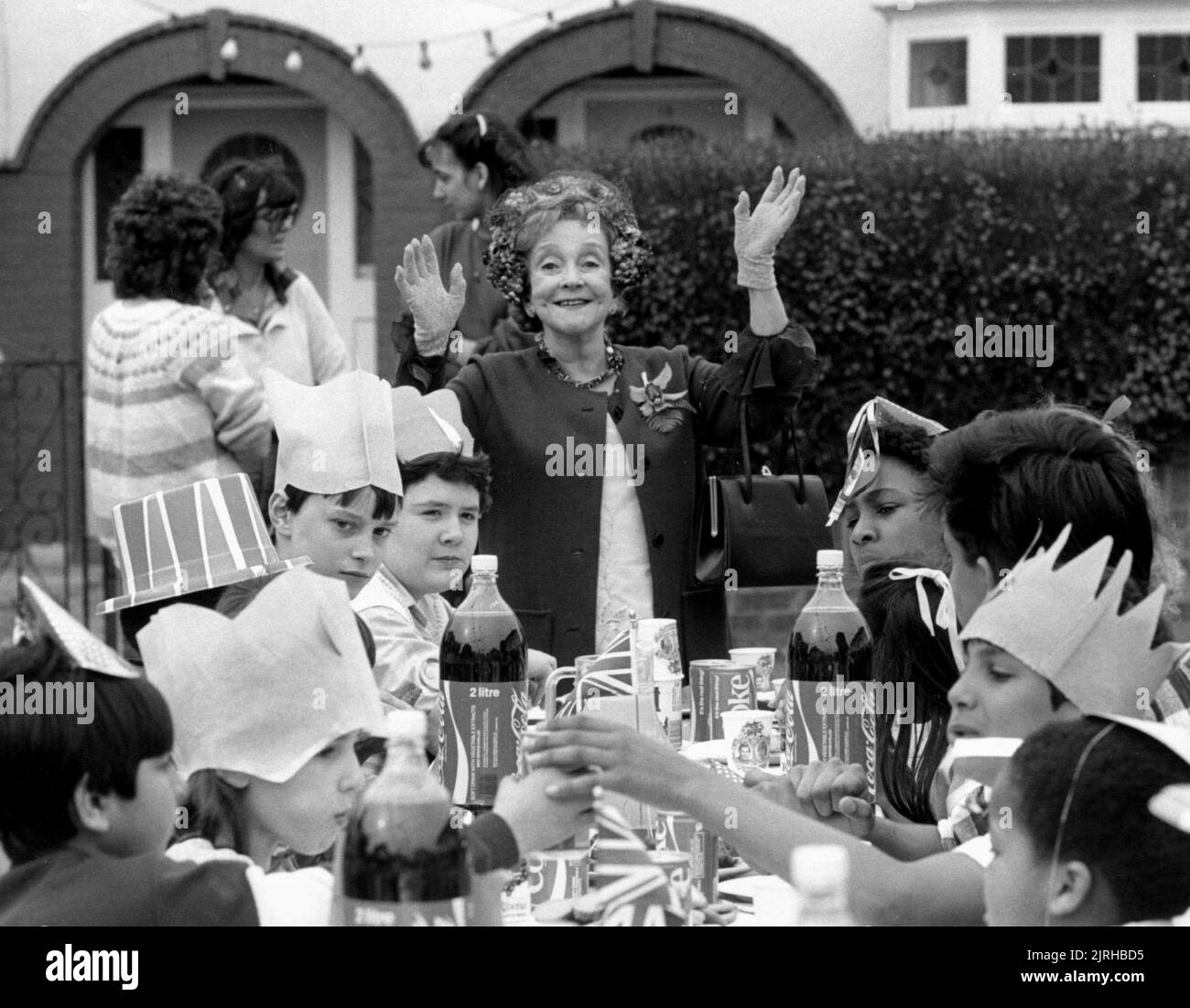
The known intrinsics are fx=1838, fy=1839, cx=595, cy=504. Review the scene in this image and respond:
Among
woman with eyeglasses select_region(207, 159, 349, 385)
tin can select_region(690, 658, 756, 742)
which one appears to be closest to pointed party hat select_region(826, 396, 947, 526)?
tin can select_region(690, 658, 756, 742)

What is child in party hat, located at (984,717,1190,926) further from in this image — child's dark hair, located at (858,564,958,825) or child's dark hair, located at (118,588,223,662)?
child's dark hair, located at (118,588,223,662)

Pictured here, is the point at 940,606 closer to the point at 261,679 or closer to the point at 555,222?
the point at 261,679

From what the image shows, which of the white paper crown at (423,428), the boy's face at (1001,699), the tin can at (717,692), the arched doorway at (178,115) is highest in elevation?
the arched doorway at (178,115)

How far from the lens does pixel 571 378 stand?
4469 mm

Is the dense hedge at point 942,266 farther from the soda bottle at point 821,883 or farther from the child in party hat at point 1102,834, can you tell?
the soda bottle at point 821,883

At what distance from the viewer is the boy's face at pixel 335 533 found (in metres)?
3.71

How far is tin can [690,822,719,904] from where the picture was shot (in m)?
2.67

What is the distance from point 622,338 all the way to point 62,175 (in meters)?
4.55

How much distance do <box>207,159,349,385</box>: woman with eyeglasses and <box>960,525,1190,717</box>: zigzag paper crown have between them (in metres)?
3.90

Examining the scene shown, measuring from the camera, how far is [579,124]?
466 inches

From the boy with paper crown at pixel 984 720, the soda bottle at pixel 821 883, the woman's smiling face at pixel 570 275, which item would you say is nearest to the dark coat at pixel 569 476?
the woman's smiling face at pixel 570 275

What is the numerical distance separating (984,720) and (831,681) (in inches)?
23.8

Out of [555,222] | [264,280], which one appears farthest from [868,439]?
[264,280]
